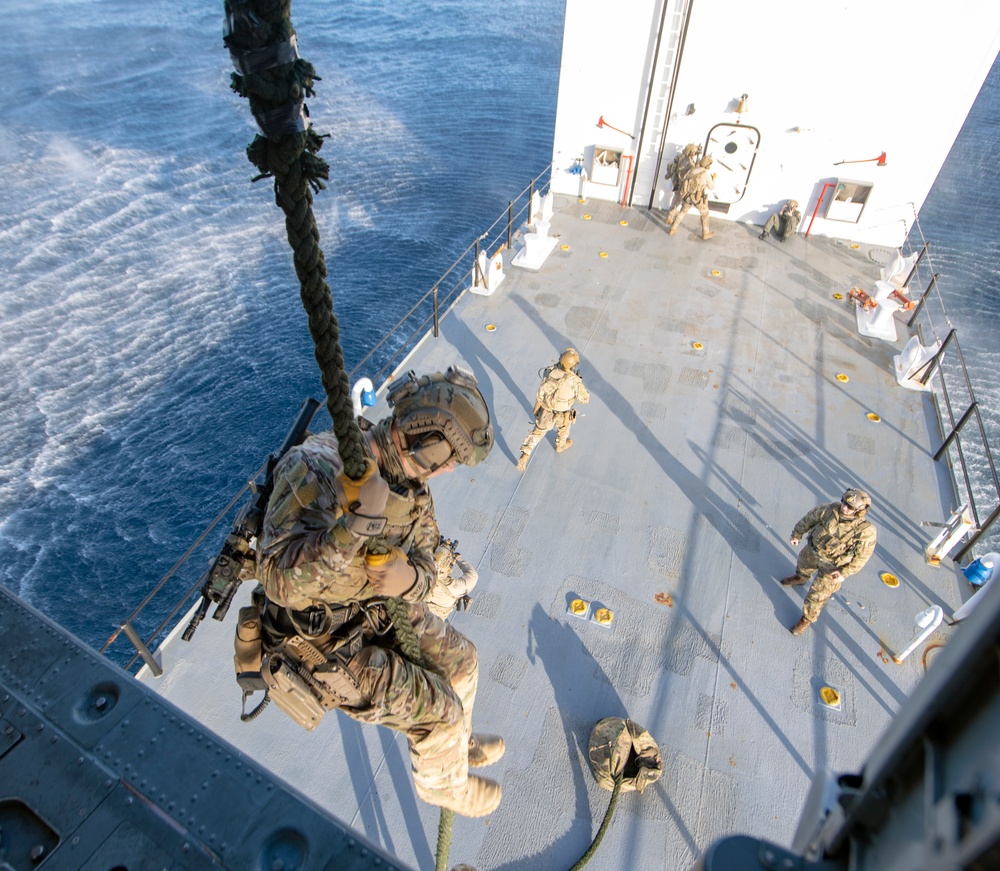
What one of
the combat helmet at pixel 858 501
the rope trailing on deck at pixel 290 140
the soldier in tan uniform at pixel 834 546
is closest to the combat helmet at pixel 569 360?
the soldier in tan uniform at pixel 834 546

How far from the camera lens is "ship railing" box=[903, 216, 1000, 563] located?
6.68m

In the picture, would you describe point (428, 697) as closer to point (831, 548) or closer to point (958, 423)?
point (831, 548)

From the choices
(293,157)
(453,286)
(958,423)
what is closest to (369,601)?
(293,157)

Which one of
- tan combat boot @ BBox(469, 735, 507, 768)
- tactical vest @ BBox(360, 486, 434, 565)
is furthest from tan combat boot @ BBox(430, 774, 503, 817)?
tactical vest @ BBox(360, 486, 434, 565)

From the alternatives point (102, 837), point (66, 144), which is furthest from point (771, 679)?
point (66, 144)

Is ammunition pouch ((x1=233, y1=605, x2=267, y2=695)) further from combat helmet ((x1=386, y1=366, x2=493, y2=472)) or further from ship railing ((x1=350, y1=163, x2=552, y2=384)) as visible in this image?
ship railing ((x1=350, y1=163, x2=552, y2=384))

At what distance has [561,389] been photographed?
677 centimetres

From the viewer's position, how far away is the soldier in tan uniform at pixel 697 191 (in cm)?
1167

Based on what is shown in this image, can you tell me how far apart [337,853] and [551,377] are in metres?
Result: 5.26

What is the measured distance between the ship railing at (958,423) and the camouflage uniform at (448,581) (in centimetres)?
514

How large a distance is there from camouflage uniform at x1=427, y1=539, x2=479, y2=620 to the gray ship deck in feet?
3.03

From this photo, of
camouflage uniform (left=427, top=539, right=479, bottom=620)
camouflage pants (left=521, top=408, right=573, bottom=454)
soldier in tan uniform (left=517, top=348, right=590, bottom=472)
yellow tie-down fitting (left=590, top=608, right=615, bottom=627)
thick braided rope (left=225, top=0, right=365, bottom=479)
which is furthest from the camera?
camouflage pants (left=521, top=408, right=573, bottom=454)

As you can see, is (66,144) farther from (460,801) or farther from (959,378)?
(959,378)

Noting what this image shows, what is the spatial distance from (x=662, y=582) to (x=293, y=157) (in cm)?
554
